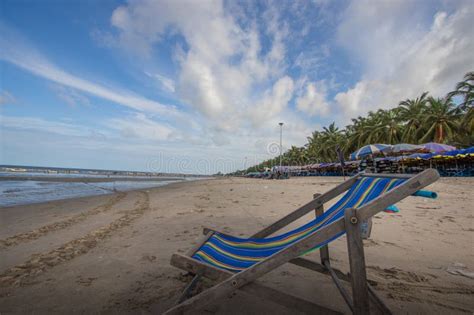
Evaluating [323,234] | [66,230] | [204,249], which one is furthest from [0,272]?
[323,234]

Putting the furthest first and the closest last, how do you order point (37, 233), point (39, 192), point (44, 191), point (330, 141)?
point (330, 141) < point (44, 191) < point (39, 192) < point (37, 233)

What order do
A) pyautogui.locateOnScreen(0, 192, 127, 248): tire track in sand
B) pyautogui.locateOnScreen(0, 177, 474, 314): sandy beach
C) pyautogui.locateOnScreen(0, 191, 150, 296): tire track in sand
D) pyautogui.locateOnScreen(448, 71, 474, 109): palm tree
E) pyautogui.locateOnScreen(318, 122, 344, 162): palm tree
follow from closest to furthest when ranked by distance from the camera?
1. pyautogui.locateOnScreen(0, 177, 474, 314): sandy beach
2. pyautogui.locateOnScreen(0, 191, 150, 296): tire track in sand
3. pyautogui.locateOnScreen(0, 192, 127, 248): tire track in sand
4. pyautogui.locateOnScreen(448, 71, 474, 109): palm tree
5. pyautogui.locateOnScreen(318, 122, 344, 162): palm tree

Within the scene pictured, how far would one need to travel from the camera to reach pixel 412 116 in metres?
30.1

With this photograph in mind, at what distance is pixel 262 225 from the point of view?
448 centimetres

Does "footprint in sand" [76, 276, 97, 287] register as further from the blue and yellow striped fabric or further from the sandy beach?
the blue and yellow striped fabric

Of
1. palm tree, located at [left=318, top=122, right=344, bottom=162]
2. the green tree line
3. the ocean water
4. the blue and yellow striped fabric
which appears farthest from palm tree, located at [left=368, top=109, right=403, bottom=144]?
the blue and yellow striped fabric

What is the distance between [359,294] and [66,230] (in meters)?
5.27

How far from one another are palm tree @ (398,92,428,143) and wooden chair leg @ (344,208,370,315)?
3463 centimetres

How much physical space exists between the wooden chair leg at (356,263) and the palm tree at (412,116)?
3463cm

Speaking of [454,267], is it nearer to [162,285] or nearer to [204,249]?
[204,249]

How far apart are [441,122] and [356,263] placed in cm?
3437

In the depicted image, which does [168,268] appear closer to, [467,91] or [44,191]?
[44,191]

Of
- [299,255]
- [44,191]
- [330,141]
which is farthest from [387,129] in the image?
[44,191]

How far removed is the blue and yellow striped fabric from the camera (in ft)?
5.27
